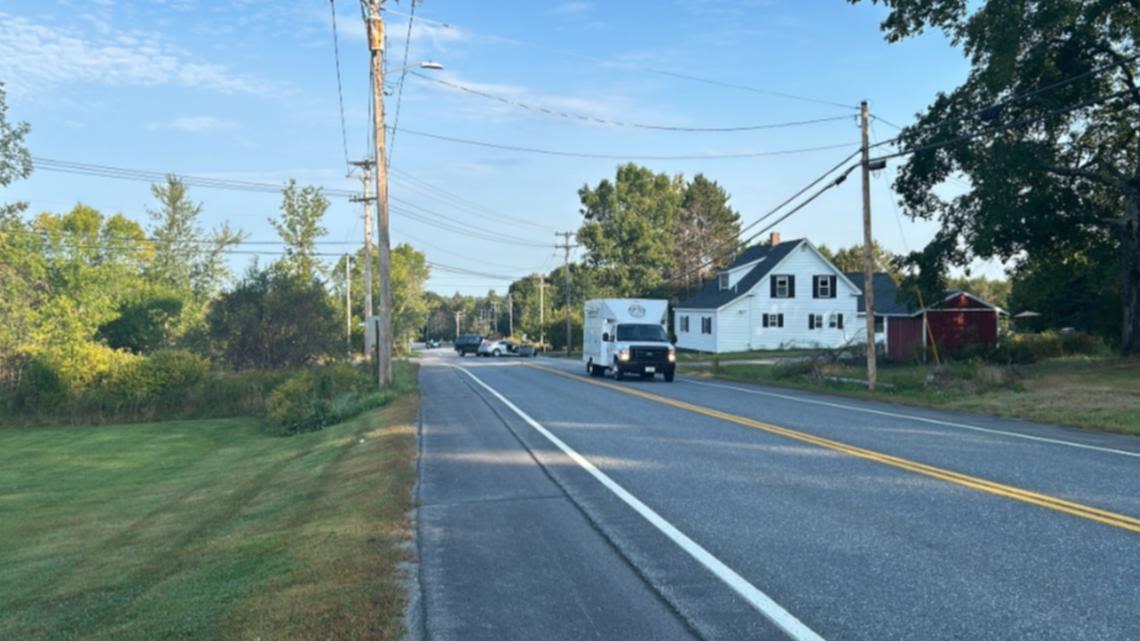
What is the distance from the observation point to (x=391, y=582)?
553 cm

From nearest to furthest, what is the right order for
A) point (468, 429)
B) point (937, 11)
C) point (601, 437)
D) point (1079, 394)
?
point (601, 437), point (468, 429), point (1079, 394), point (937, 11)

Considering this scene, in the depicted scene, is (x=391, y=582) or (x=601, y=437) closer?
(x=391, y=582)

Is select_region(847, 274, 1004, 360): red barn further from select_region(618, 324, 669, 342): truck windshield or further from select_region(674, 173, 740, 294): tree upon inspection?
select_region(674, 173, 740, 294): tree

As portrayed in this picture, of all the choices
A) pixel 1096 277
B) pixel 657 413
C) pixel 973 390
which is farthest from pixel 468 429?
pixel 1096 277

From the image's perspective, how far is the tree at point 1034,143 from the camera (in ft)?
82.0

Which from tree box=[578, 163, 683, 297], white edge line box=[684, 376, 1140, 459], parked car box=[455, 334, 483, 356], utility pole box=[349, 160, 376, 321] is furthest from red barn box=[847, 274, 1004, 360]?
parked car box=[455, 334, 483, 356]

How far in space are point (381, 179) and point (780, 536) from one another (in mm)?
20026

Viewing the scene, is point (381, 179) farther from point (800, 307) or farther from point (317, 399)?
point (800, 307)

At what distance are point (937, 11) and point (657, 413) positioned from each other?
19.7 m

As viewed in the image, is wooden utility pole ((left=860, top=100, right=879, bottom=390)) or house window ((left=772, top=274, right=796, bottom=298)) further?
house window ((left=772, top=274, right=796, bottom=298))

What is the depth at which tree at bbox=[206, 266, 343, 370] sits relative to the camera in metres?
33.9

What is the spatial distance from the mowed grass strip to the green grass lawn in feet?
41.3

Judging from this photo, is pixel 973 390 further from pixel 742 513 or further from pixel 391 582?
pixel 391 582

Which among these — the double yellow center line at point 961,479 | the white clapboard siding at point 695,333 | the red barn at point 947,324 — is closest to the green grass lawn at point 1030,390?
the double yellow center line at point 961,479
